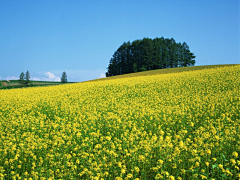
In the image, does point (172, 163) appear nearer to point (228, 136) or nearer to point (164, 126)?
point (228, 136)

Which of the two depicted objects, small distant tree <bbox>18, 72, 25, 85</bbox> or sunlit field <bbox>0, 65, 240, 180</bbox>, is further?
small distant tree <bbox>18, 72, 25, 85</bbox>

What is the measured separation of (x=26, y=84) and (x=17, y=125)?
296ft

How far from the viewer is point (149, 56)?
7294cm

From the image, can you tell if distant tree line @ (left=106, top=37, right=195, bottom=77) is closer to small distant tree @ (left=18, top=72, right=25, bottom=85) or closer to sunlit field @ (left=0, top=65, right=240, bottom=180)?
small distant tree @ (left=18, top=72, right=25, bottom=85)

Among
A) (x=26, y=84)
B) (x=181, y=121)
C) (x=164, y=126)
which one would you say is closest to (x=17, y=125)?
(x=164, y=126)

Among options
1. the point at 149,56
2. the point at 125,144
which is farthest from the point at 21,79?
the point at 125,144

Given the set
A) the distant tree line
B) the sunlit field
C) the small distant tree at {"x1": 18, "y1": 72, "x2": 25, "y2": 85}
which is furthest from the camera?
the small distant tree at {"x1": 18, "y1": 72, "x2": 25, "y2": 85}

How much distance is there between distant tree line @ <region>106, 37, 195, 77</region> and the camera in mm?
73125

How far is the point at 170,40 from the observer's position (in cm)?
8444

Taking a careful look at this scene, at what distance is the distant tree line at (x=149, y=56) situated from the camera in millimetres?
73125

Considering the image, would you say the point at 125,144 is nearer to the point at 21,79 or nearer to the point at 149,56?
the point at 149,56

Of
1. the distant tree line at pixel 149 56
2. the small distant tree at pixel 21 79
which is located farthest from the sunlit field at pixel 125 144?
the small distant tree at pixel 21 79

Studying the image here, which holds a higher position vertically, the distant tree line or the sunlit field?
the distant tree line

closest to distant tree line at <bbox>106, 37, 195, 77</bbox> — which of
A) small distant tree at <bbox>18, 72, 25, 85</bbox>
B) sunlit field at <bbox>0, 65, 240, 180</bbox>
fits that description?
small distant tree at <bbox>18, 72, 25, 85</bbox>
